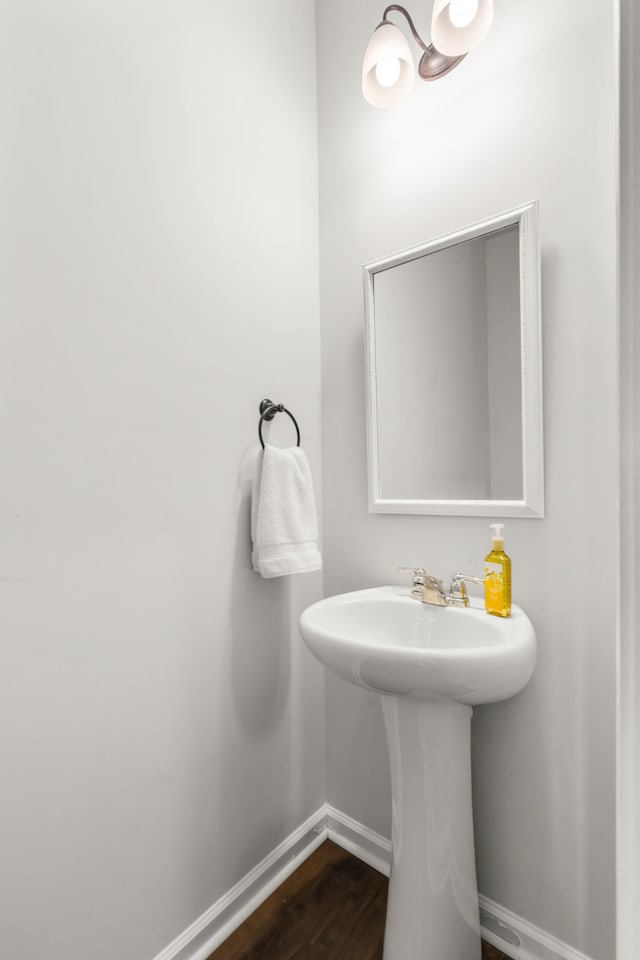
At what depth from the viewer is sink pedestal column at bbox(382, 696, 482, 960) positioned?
1021 millimetres

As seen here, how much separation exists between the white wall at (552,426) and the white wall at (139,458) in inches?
16.2

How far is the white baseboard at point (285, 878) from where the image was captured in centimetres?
109

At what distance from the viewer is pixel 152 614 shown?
1.05 meters

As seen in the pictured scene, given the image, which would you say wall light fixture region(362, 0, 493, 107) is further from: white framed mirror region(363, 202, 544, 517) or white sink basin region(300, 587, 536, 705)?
white sink basin region(300, 587, 536, 705)

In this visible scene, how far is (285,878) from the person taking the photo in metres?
1.35

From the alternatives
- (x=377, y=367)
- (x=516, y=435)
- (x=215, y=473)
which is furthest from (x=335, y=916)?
(x=377, y=367)

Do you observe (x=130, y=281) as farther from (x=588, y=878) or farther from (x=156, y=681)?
(x=588, y=878)

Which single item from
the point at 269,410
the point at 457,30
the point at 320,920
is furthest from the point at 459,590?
the point at 457,30

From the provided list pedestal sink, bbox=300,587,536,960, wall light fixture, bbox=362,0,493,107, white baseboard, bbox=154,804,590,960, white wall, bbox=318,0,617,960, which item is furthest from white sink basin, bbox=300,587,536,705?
wall light fixture, bbox=362,0,493,107

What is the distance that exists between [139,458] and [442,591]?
0.78 meters

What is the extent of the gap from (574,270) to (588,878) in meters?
1.33

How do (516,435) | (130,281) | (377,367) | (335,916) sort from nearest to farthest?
(130,281), (516,435), (335,916), (377,367)

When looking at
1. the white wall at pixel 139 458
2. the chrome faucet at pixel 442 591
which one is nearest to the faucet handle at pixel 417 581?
the chrome faucet at pixel 442 591

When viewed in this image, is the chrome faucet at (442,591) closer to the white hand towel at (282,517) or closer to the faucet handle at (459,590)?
the faucet handle at (459,590)
